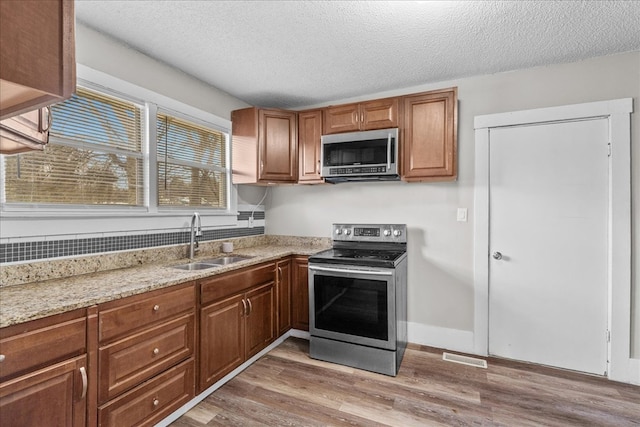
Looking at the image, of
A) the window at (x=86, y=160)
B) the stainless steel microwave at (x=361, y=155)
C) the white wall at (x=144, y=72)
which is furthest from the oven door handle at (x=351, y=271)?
the white wall at (x=144, y=72)

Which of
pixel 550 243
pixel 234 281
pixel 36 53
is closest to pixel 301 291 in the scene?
pixel 234 281

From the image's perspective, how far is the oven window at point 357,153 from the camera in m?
2.77

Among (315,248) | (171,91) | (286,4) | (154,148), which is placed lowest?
(315,248)

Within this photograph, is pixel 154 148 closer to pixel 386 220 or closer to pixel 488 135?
pixel 386 220

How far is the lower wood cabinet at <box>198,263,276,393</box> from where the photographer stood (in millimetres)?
2090

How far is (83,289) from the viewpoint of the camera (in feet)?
5.18

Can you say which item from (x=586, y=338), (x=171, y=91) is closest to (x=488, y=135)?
(x=586, y=338)

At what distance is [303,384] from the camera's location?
2326mm

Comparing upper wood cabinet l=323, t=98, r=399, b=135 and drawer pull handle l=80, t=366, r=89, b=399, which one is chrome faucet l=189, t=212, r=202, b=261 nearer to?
drawer pull handle l=80, t=366, r=89, b=399

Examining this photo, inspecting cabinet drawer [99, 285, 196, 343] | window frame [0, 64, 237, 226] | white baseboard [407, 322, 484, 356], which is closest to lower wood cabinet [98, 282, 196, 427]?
cabinet drawer [99, 285, 196, 343]

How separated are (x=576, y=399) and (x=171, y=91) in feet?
12.4

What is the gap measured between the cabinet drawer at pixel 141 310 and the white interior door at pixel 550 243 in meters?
2.50

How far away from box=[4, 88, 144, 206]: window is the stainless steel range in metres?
1.60

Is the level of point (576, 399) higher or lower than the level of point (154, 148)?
lower
